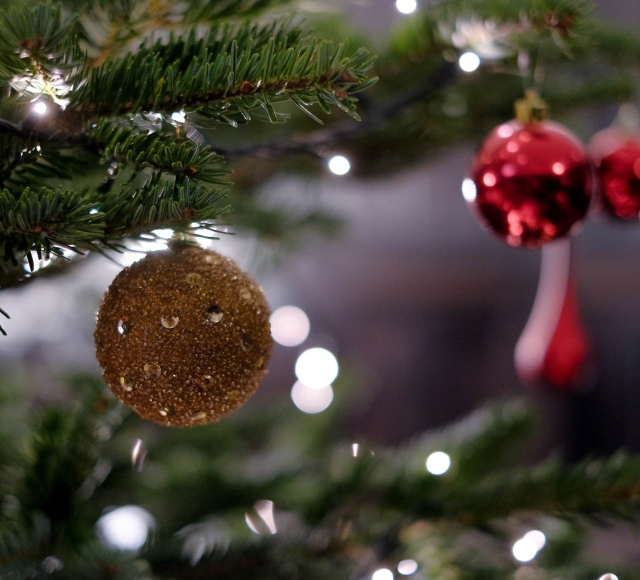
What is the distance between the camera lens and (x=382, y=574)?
393 mm

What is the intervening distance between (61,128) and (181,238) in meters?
0.07

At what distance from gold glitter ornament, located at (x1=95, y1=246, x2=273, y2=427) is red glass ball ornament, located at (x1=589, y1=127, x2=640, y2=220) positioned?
0.29 metres

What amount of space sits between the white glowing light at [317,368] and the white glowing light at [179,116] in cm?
51

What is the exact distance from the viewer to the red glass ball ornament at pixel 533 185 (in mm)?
371

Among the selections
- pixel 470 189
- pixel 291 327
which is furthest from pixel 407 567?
pixel 291 327

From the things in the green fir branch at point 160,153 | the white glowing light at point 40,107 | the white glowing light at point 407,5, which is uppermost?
the white glowing light at point 407,5

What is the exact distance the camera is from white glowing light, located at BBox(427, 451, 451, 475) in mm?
495

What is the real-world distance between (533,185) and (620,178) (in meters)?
0.09

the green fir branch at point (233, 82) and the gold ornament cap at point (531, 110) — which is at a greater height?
the gold ornament cap at point (531, 110)

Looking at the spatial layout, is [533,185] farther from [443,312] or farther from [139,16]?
[443,312]

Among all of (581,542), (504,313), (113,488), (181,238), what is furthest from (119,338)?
(504,313)

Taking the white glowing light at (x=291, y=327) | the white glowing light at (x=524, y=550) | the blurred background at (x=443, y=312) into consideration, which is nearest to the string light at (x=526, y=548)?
the white glowing light at (x=524, y=550)

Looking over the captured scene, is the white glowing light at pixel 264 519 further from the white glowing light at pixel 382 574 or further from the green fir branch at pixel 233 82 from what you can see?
the green fir branch at pixel 233 82

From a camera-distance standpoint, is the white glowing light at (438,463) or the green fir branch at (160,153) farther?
the white glowing light at (438,463)
